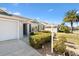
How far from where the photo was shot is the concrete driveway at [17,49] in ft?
44.0

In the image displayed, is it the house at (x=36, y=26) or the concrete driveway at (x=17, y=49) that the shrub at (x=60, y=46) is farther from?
the house at (x=36, y=26)

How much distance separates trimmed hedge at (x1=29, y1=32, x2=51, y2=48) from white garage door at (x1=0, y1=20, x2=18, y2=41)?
276 cm

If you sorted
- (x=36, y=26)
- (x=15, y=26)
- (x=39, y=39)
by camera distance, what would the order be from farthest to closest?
(x=15, y=26) < (x=36, y=26) < (x=39, y=39)

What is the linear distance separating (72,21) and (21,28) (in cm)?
533

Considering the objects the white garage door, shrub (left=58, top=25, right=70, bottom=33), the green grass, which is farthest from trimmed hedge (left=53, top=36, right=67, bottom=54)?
the white garage door

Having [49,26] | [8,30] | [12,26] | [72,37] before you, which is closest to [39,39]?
[49,26]

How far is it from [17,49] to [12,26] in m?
3.65

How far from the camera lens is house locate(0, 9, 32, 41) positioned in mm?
16312

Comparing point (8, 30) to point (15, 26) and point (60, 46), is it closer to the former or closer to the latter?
point (15, 26)

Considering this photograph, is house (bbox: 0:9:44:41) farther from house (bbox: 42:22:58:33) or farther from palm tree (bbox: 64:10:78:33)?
palm tree (bbox: 64:10:78:33)

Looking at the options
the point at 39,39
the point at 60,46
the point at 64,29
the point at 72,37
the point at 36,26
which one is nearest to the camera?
the point at 60,46

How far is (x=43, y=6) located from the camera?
14.6 meters

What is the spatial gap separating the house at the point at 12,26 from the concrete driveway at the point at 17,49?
128 centimetres

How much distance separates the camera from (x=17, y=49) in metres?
14.4
